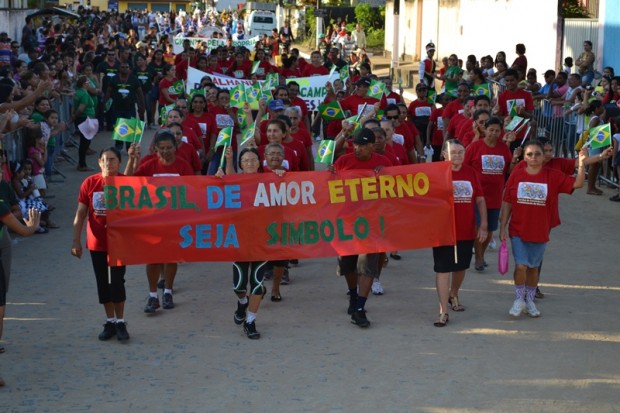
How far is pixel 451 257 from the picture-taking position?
9.61 m

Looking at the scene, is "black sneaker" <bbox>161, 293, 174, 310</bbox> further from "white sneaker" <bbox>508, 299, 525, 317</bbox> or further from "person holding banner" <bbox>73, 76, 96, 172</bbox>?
"person holding banner" <bbox>73, 76, 96, 172</bbox>

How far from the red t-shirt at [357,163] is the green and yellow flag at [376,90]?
19.9ft

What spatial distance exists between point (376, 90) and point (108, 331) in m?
7.96

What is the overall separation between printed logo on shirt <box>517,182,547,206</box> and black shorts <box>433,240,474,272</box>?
0.62 meters

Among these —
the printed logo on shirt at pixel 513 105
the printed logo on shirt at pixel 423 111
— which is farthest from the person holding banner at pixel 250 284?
the printed logo on shirt at pixel 423 111

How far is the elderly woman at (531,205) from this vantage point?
9508 mm

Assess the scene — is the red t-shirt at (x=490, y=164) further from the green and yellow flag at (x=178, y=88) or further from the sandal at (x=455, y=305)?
the green and yellow flag at (x=178, y=88)

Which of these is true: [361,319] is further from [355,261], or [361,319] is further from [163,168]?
[163,168]

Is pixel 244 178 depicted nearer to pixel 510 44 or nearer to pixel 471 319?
pixel 471 319

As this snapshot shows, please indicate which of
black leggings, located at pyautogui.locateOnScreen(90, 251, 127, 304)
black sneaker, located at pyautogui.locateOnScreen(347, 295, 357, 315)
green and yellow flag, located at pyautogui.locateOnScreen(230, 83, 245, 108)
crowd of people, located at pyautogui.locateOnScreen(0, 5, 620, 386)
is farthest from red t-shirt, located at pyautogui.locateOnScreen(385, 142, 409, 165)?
green and yellow flag, located at pyautogui.locateOnScreen(230, 83, 245, 108)

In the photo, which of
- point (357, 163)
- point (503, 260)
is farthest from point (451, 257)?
point (357, 163)

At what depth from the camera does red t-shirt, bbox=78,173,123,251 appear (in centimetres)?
907

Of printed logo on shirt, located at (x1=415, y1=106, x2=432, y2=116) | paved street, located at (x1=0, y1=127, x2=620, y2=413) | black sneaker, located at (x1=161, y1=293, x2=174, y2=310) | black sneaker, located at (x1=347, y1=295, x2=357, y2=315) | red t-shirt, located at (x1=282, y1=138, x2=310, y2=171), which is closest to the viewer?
paved street, located at (x1=0, y1=127, x2=620, y2=413)

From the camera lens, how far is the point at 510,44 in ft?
101
